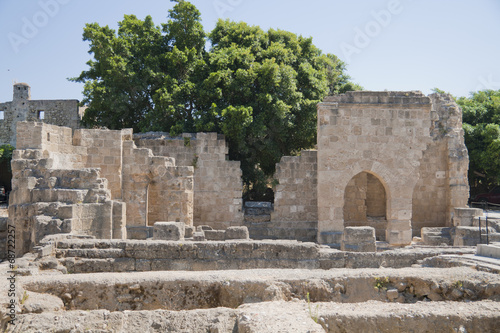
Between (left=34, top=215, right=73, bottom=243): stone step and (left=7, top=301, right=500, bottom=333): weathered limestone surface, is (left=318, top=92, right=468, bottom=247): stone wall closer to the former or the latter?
(left=34, top=215, right=73, bottom=243): stone step

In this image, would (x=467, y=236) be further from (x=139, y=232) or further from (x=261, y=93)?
(x=139, y=232)

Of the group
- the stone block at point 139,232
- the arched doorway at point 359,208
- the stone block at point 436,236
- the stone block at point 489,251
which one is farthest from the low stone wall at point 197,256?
the arched doorway at point 359,208

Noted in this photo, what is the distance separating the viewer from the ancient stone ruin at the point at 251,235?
4.76 m

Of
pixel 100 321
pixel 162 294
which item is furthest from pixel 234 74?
pixel 100 321

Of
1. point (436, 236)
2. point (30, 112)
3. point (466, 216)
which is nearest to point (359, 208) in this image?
point (436, 236)

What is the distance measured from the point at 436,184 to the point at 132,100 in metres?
12.4

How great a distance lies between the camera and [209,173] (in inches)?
555

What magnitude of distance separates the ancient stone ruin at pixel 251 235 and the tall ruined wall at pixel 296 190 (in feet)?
0.12

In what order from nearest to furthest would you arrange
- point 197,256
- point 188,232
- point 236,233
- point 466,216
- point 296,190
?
point 197,256, point 236,233, point 188,232, point 466,216, point 296,190

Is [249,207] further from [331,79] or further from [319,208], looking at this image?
[331,79]

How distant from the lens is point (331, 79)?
20.8 m

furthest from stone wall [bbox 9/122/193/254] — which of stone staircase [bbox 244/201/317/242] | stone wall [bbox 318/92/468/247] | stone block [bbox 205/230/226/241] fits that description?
stone wall [bbox 318/92/468/247]

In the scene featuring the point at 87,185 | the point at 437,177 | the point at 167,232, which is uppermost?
the point at 437,177

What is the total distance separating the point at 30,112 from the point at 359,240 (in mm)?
24655
